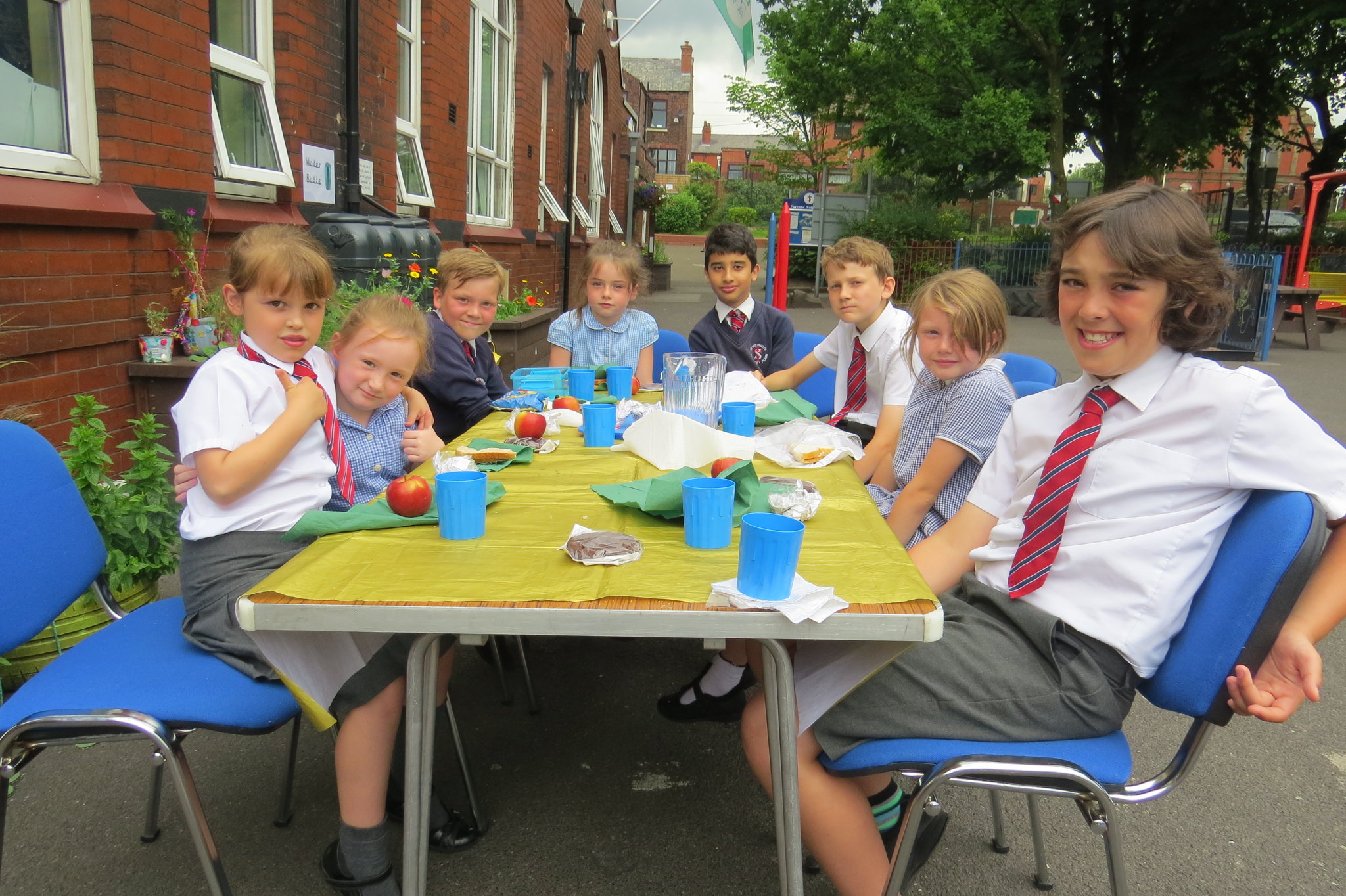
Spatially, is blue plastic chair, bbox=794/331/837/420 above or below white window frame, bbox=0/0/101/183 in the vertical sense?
below

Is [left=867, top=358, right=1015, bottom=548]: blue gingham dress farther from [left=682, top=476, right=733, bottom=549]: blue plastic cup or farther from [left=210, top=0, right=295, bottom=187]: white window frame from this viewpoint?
[left=210, top=0, right=295, bottom=187]: white window frame

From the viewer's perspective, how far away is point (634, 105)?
33.9 meters

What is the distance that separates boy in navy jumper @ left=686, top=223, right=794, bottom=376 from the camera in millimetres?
4352

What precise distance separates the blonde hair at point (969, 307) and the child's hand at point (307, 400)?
5.16 ft

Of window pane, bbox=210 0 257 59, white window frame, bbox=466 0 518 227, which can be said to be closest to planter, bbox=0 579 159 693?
window pane, bbox=210 0 257 59

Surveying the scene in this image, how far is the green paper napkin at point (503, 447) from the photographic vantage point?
91.7 inches

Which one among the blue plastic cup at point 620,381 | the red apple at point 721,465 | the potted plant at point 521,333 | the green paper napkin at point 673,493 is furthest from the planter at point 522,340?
the green paper napkin at point 673,493

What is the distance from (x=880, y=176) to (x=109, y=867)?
69.4 ft

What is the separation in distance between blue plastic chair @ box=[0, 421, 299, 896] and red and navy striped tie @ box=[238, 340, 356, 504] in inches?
17.9

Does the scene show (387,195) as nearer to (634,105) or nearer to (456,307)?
(456,307)

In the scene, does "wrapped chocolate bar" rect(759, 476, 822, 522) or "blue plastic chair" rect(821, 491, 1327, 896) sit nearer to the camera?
"blue plastic chair" rect(821, 491, 1327, 896)

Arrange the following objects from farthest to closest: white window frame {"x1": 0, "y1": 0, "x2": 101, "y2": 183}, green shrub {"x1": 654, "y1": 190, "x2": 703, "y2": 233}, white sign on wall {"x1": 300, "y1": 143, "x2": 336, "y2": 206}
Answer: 1. green shrub {"x1": 654, "y1": 190, "x2": 703, "y2": 233}
2. white sign on wall {"x1": 300, "y1": 143, "x2": 336, "y2": 206}
3. white window frame {"x1": 0, "y1": 0, "x2": 101, "y2": 183}

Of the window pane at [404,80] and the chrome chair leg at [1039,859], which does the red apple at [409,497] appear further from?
the window pane at [404,80]

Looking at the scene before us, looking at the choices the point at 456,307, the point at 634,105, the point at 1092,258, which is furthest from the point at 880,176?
the point at 1092,258
